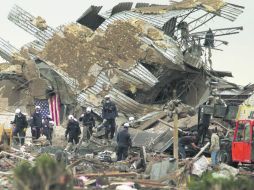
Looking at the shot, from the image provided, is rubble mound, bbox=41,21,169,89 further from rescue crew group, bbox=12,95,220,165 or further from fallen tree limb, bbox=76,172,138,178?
fallen tree limb, bbox=76,172,138,178

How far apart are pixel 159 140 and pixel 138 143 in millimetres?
863

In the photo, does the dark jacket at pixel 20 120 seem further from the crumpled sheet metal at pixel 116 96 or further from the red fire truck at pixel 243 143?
the red fire truck at pixel 243 143

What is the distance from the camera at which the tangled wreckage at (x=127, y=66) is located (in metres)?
34.9

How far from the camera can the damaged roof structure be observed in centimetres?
3488

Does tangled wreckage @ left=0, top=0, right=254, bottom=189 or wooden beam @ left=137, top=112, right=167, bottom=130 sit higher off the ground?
tangled wreckage @ left=0, top=0, right=254, bottom=189

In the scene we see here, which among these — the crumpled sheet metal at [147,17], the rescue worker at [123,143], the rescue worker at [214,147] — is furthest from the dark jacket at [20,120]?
the crumpled sheet metal at [147,17]

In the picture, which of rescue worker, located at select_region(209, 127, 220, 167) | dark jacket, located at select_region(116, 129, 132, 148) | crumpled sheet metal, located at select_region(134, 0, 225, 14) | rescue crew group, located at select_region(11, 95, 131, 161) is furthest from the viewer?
crumpled sheet metal, located at select_region(134, 0, 225, 14)

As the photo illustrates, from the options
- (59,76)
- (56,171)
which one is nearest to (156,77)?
(59,76)

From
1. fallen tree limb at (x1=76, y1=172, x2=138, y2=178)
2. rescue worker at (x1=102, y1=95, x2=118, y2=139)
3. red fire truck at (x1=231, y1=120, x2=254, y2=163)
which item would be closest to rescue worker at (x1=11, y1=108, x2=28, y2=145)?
rescue worker at (x1=102, y1=95, x2=118, y2=139)

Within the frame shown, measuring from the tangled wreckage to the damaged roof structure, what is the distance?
0.04m

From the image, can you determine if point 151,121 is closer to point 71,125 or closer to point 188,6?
point 71,125

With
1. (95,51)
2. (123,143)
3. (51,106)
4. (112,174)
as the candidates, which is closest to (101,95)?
(95,51)

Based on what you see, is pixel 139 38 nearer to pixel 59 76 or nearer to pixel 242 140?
pixel 59 76

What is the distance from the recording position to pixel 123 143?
24000 mm
